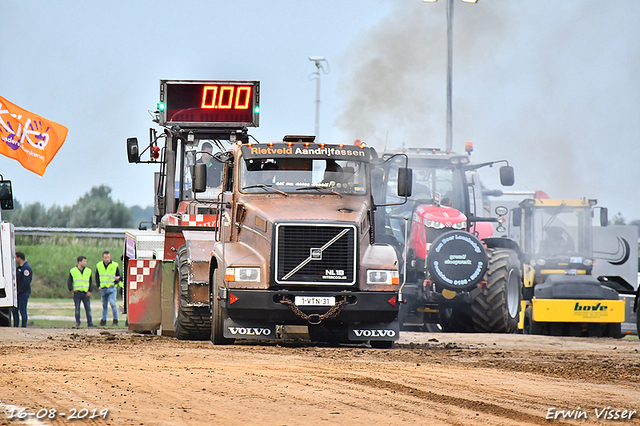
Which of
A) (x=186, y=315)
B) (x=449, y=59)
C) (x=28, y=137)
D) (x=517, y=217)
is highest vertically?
(x=449, y=59)

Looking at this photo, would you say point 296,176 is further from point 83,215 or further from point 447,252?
point 83,215

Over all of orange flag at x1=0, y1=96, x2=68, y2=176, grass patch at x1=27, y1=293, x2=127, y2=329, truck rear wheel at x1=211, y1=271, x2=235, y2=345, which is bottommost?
grass patch at x1=27, y1=293, x2=127, y2=329

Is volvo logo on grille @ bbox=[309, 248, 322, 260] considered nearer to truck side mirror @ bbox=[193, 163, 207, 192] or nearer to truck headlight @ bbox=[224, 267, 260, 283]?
truck headlight @ bbox=[224, 267, 260, 283]

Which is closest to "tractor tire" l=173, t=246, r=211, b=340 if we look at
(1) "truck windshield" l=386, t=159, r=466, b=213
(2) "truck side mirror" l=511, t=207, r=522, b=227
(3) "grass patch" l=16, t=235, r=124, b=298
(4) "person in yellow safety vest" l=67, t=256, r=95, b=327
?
(1) "truck windshield" l=386, t=159, r=466, b=213

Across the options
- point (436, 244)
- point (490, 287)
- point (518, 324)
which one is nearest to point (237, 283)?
point (436, 244)

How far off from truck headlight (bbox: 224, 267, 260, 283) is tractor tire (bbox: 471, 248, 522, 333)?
6.40 meters

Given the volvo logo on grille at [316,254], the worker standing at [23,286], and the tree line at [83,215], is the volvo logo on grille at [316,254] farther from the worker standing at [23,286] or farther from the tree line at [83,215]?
the tree line at [83,215]

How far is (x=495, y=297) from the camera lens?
17.2 m

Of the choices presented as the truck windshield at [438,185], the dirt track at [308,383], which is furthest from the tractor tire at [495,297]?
the dirt track at [308,383]

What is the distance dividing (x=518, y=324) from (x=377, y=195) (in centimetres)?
381

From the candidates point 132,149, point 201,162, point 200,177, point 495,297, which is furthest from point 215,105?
point 495,297

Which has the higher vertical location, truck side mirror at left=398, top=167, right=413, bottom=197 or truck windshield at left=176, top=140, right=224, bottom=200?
truck windshield at left=176, top=140, right=224, bottom=200

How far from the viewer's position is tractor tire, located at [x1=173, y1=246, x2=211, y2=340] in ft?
44.8

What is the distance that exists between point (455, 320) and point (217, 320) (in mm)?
6877
